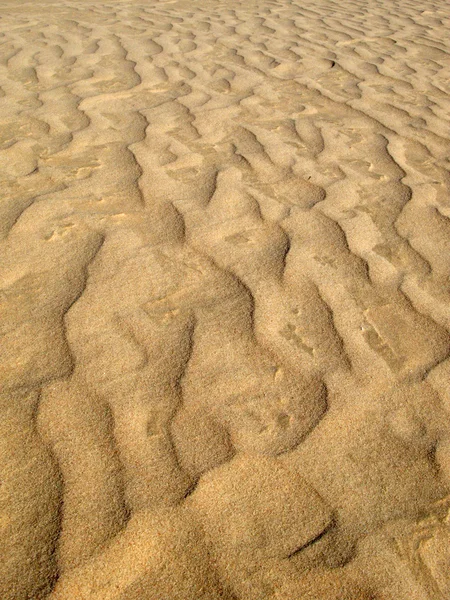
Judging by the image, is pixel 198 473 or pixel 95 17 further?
pixel 95 17

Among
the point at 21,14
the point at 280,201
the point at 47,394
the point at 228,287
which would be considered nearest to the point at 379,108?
the point at 280,201

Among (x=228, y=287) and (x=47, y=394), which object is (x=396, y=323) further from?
(x=47, y=394)

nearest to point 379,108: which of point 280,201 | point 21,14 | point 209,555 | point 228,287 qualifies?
point 280,201

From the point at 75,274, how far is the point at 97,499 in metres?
0.87

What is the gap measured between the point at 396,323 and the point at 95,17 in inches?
196

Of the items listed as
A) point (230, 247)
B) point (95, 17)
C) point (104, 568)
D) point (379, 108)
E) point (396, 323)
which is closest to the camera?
point (104, 568)

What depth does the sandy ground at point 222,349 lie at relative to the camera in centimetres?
122

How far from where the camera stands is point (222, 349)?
172 cm

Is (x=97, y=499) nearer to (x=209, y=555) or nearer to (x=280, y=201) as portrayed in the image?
(x=209, y=555)

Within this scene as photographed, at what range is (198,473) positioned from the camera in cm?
136

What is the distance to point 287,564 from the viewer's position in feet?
3.96

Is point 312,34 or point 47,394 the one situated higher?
point 47,394

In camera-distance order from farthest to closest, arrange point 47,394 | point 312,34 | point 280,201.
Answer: point 312,34 < point 280,201 < point 47,394

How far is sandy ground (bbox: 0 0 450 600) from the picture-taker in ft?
4.02
